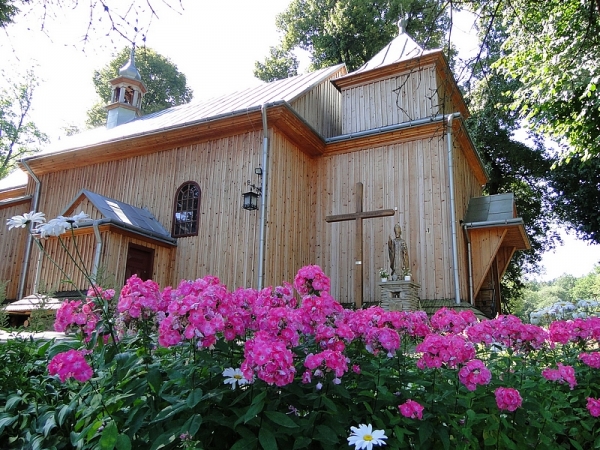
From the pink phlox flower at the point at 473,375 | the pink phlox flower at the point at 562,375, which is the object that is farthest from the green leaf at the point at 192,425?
the pink phlox flower at the point at 562,375

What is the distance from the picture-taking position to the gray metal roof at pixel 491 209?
475 inches

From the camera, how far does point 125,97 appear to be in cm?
2014

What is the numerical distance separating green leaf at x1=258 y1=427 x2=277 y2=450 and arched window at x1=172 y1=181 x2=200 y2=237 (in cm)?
1004

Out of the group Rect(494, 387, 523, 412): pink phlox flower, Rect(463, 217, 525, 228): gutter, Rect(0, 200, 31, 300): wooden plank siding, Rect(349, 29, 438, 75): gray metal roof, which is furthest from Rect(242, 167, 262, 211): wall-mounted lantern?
Rect(494, 387, 523, 412): pink phlox flower

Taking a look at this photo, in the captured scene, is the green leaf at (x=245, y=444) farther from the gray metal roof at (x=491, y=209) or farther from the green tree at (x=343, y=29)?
the green tree at (x=343, y=29)

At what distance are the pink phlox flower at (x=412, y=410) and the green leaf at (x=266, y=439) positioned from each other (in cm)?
63

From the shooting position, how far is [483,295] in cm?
1468

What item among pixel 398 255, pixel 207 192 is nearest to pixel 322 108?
pixel 207 192

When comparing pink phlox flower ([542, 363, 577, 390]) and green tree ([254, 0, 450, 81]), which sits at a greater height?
green tree ([254, 0, 450, 81])

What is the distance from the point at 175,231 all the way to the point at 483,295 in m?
9.54

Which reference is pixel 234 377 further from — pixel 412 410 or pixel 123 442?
pixel 412 410

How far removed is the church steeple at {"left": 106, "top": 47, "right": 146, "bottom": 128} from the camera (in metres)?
19.5

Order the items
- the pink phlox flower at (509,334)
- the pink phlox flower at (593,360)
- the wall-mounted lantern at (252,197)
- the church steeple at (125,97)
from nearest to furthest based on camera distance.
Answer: the pink phlox flower at (509,334) → the pink phlox flower at (593,360) → the wall-mounted lantern at (252,197) → the church steeple at (125,97)

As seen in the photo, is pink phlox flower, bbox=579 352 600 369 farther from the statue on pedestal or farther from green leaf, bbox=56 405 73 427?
the statue on pedestal
